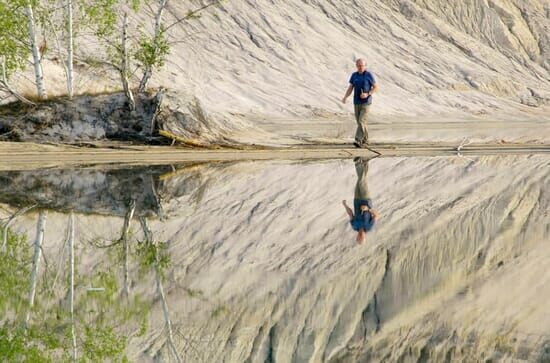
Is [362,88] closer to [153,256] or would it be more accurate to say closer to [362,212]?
[362,212]

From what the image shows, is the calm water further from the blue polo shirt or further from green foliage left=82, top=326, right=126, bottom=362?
the blue polo shirt

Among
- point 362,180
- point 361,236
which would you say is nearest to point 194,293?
point 361,236

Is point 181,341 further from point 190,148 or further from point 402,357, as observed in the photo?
point 190,148

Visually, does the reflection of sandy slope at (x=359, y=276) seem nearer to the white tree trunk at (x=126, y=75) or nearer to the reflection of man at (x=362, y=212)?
the reflection of man at (x=362, y=212)

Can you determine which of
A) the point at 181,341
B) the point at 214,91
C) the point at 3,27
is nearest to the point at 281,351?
the point at 181,341

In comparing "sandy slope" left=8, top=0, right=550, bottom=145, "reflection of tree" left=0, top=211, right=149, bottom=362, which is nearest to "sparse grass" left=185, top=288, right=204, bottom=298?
"reflection of tree" left=0, top=211, right=149, bottom=362

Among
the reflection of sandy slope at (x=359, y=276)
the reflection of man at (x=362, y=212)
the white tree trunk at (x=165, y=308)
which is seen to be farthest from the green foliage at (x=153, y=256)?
the reflection of man at (x=362, y=212)
